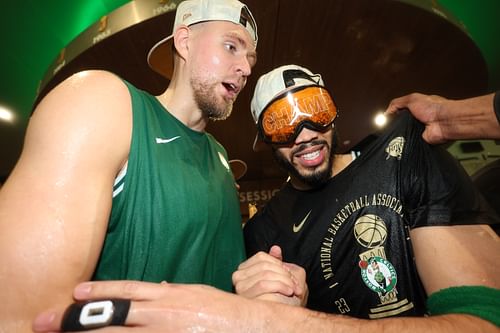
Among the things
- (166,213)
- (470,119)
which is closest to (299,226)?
(166,213)

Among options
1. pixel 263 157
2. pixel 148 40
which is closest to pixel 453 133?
pixel 148 40

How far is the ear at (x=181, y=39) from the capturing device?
191cm

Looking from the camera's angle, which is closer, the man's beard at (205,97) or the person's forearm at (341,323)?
the person's forearm at (341,323)

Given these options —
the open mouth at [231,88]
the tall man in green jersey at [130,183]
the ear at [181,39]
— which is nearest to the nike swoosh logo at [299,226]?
the tall man in green jersey at [130,183]

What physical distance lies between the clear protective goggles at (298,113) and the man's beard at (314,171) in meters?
0.12

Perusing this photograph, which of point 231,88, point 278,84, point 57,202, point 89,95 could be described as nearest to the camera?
point 57,202

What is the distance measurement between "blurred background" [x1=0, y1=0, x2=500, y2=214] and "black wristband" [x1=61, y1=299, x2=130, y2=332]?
70.6 inches

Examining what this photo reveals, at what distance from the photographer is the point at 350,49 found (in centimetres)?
348

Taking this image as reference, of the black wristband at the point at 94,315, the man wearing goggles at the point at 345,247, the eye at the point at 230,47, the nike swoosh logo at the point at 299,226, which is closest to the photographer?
the black wristband at the point at 94,315

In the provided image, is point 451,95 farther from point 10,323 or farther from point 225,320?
point 10,323

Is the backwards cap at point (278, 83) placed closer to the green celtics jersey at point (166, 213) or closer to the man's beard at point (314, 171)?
the man's beard at point (314, 171)

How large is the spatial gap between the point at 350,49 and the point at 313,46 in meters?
0.45

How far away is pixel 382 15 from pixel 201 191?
285 cm

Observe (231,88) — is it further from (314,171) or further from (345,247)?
(345,247)
